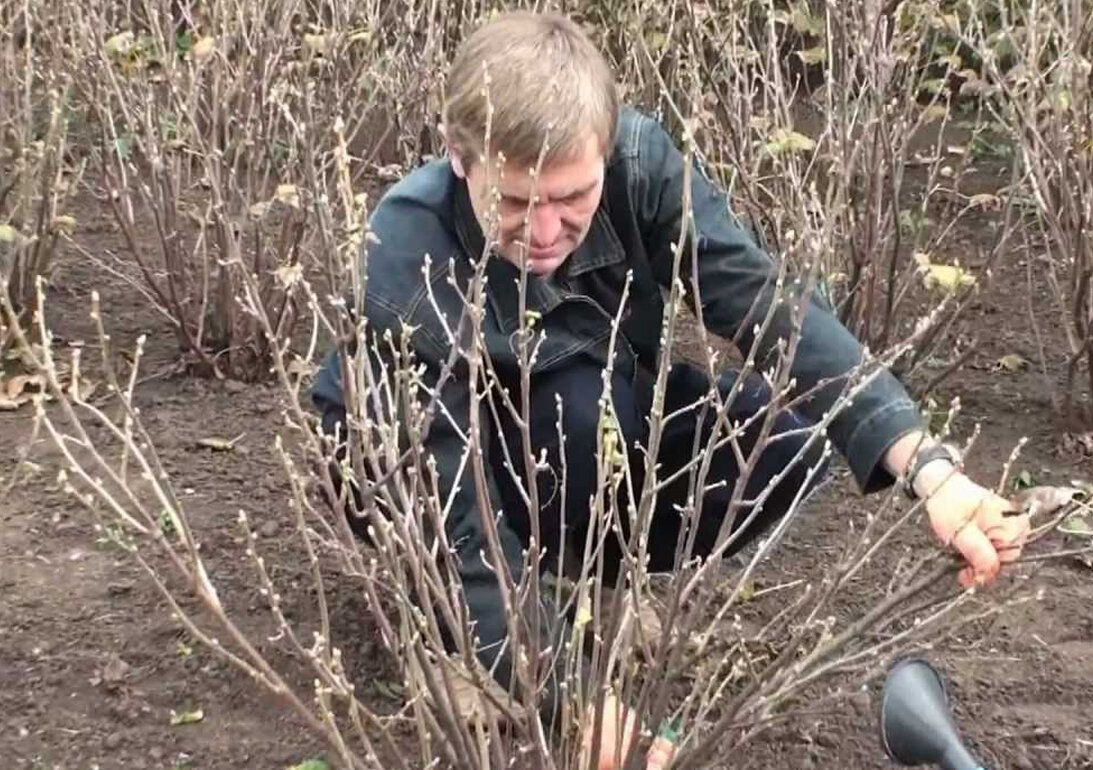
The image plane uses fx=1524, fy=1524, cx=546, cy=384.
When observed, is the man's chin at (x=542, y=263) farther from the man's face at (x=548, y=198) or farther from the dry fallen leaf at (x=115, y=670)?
the dry fallen leaf at (x=115, y=670)

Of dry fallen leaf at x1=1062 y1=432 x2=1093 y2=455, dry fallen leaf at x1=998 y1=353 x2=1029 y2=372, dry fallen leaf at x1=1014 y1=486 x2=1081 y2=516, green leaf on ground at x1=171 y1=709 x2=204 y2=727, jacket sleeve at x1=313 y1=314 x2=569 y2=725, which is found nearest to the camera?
jacket sleeve at x1=313 y1=314 x2=569 y2=725

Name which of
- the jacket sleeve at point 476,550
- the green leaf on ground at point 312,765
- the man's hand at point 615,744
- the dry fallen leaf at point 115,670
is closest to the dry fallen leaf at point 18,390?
the dry fallen leaf at point 115,670

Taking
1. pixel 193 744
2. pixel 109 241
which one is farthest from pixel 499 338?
pixel 109 241

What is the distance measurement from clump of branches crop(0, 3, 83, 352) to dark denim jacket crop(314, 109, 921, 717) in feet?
4.46

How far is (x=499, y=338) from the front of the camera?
2242mm

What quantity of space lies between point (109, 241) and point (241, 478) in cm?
142

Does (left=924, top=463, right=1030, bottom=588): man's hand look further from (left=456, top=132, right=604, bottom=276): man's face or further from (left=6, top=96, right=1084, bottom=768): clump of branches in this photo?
(left=456, top=132, right=604, bottom=276): man's face

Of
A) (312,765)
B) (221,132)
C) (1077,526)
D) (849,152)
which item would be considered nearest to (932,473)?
(312,765)

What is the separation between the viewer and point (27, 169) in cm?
343

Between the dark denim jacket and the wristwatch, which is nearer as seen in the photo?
the wristwatch

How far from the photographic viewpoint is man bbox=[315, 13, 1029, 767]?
1.96 m

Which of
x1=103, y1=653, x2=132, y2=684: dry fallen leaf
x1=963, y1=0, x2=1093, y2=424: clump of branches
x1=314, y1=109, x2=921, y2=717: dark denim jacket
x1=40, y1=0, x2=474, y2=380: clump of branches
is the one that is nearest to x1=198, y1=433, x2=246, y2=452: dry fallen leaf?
x1=40, y1=0, x2=474, y2=380: clump of branches

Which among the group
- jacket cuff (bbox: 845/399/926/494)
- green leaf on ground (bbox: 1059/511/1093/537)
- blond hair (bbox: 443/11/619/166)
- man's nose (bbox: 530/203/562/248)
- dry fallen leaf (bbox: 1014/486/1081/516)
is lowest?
green leaf on ground (bbox: 1059/511/1093/537)

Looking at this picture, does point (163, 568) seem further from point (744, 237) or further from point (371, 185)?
point (371, 185)
